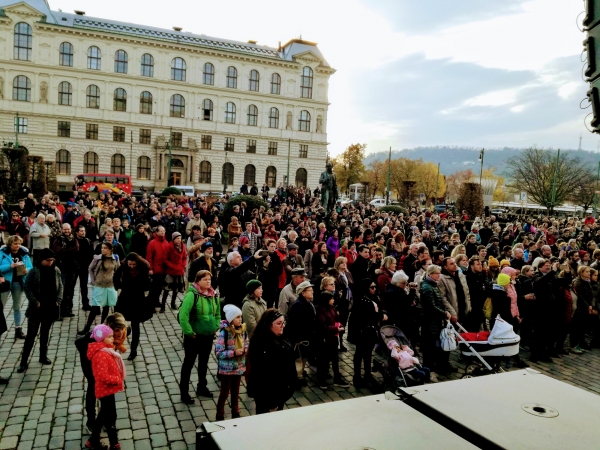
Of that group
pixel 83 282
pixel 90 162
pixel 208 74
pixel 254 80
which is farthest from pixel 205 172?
pixel 83 282

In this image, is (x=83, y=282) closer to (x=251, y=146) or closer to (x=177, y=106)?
(x=177, y=106)

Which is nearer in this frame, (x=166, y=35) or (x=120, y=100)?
(x=120, y=100)

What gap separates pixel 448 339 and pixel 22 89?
55.6 meters

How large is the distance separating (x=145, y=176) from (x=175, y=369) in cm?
5055

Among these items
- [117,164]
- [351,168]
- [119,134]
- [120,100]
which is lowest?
[117,164]

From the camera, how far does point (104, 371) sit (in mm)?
4895

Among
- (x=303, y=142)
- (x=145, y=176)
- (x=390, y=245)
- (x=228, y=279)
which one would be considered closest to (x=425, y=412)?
(x=228, y=279)

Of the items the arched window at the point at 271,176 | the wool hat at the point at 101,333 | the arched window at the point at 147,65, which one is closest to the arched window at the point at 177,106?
the arched window at the point at 147,65

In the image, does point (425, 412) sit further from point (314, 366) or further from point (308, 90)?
point (308, 90)

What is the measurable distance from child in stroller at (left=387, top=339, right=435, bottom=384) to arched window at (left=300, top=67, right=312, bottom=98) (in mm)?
57044

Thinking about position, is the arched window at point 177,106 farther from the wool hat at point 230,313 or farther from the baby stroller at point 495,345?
the wool hat at point 230,313

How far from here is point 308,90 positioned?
200 ft

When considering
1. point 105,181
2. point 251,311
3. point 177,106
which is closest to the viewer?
point 251,311

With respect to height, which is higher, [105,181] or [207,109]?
[207,109]
